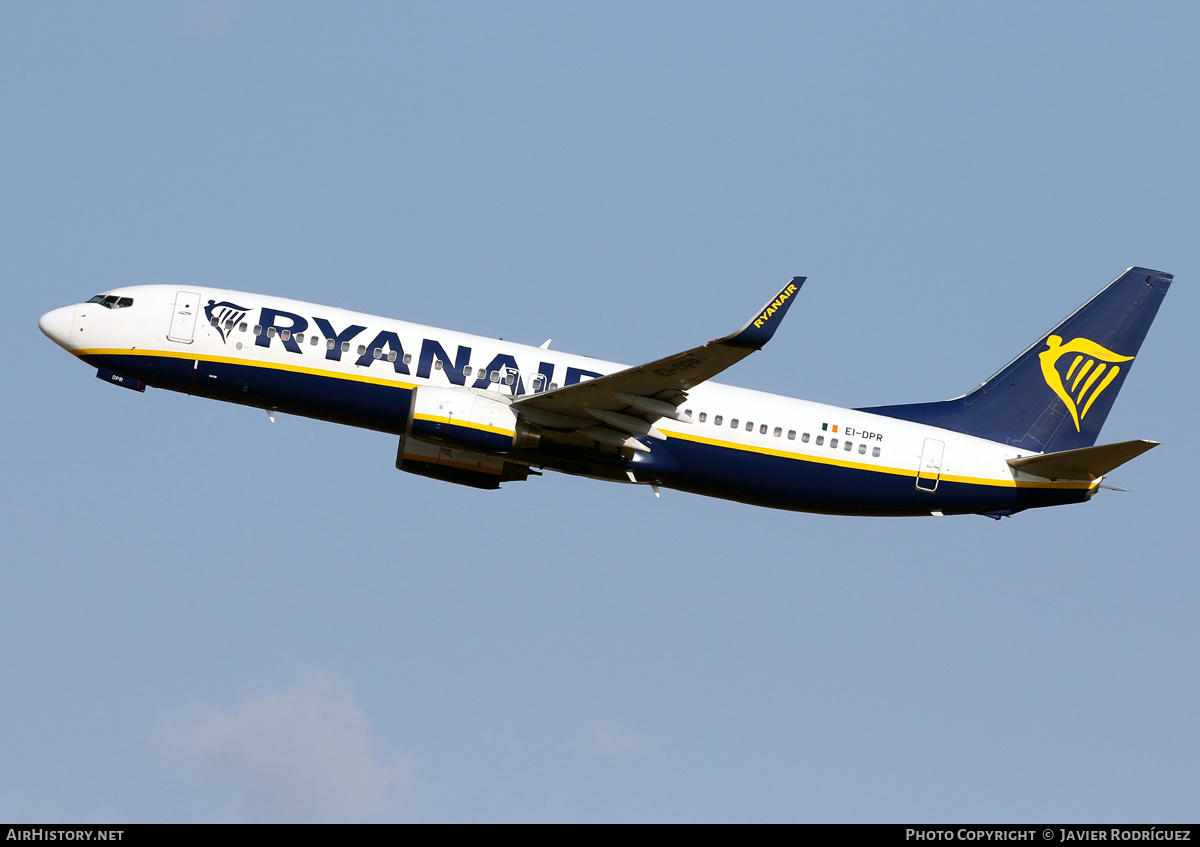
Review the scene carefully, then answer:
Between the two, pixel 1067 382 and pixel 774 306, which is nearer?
pixel 774 306

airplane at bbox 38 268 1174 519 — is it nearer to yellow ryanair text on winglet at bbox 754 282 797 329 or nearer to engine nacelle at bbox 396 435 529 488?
engine nacelle at bbox 396 435 529 488

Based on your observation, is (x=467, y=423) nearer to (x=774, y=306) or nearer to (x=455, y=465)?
(x=455, y=465)

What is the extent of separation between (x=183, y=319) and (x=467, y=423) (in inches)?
366

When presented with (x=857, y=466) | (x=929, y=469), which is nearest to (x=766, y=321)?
(x=857, y=466)

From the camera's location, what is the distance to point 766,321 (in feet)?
123

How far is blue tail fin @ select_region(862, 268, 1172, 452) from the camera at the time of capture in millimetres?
47250

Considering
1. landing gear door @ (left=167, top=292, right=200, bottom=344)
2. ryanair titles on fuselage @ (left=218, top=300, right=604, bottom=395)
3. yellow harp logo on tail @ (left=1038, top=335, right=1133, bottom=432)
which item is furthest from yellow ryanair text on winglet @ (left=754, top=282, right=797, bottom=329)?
landing gear door @ (left=167, top=292, right=200, bottom=344)

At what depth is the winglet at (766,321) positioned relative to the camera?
3734 cm

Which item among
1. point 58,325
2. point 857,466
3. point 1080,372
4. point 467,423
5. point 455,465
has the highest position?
point 1080,372

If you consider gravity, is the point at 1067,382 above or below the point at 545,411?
above
